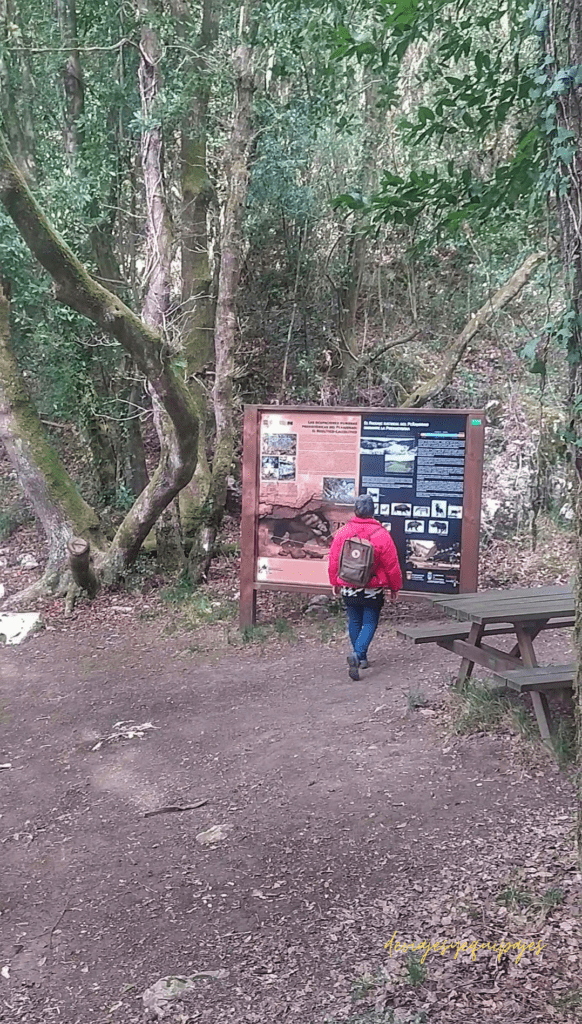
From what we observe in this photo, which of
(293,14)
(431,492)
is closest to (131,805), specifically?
(431,492)

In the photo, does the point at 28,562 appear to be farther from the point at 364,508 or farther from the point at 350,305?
the point at 364,508

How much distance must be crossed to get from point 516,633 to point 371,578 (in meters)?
1.53

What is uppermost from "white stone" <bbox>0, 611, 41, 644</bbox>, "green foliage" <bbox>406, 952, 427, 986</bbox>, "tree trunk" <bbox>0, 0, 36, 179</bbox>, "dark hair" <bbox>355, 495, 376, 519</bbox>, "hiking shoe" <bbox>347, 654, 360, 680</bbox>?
"tree trunk" <bbox>0, 0, 36, 179</bbox>

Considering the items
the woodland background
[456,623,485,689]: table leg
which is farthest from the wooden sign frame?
Result: [456,623,485,689]: table leg

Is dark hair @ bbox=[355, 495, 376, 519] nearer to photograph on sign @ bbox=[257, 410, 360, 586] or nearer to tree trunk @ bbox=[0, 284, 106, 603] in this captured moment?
photograph on sign @ bbox=[257, 410, 360, 586]

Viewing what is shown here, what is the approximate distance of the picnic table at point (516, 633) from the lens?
498 cm

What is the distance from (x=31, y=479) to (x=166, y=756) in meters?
5.81

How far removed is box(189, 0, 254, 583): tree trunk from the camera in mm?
10461

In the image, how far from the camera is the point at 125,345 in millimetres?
8555

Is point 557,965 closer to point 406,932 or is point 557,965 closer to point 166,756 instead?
point 406,932

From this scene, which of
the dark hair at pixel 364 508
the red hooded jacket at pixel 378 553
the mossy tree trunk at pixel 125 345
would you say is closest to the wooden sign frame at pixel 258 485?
the mossy tree trunk at pixel 125 345

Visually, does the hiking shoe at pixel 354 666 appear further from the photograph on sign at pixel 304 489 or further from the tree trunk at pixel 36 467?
the tree trunk at pixel 36 467

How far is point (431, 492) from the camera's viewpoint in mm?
8258

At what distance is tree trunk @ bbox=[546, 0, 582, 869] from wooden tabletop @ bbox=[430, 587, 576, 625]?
105 inches
